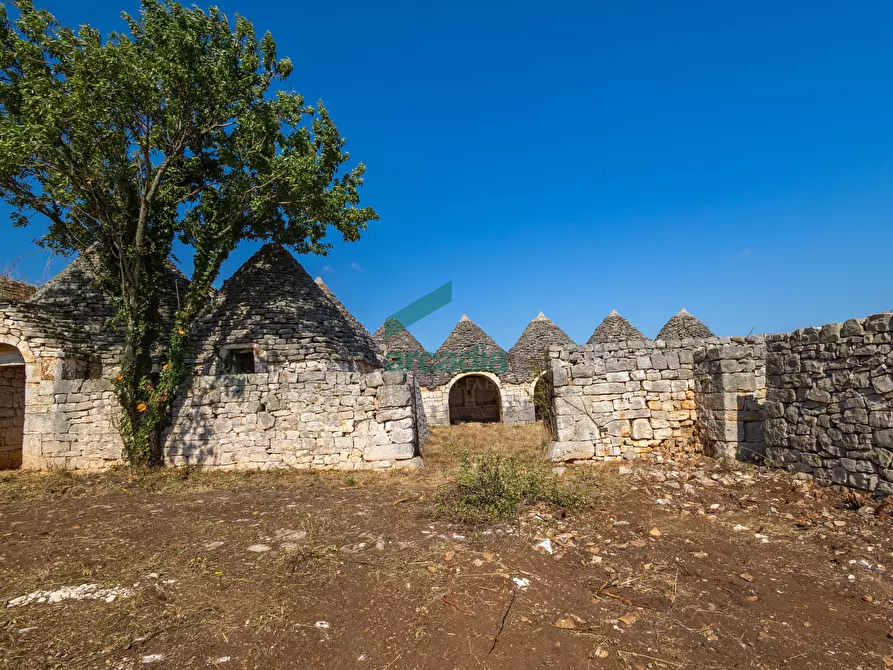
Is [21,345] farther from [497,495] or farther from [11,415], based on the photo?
[497,495]

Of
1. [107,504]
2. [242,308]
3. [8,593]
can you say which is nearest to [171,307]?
[242,308]

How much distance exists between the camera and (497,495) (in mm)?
A: 5074

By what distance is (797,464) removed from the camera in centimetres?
543

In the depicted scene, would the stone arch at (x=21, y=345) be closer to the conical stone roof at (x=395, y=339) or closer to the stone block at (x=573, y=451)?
the stone block at (x=573, y=451)

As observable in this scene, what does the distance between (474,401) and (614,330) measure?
8.33 meters

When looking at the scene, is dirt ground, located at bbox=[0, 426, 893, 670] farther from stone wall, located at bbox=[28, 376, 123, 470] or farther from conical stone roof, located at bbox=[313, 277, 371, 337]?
conical stone roof, located at bbox=[313, 277, 371, 337]

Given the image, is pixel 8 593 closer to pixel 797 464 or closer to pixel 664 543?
pixel 664 543

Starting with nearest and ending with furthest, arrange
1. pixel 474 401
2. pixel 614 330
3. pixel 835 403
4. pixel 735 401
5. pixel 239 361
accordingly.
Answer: pixel 835 403 → pixel 735 401 → pixel 239 361 → pixel 614 330 → pixel 474 401

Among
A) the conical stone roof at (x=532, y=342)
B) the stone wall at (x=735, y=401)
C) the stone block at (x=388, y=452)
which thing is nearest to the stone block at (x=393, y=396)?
the stone block at (x=388, y=452)

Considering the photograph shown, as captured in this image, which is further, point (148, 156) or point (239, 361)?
point (239, 361)

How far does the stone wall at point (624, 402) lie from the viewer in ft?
24.3

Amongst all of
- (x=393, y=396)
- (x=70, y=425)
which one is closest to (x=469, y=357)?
(x=393, y=396)

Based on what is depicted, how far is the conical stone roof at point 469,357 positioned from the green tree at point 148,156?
1035 cm

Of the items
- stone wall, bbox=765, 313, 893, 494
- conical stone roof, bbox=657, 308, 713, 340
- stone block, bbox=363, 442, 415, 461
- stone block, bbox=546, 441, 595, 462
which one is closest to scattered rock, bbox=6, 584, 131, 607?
stone block, bbox=363, 442, 415, 461
